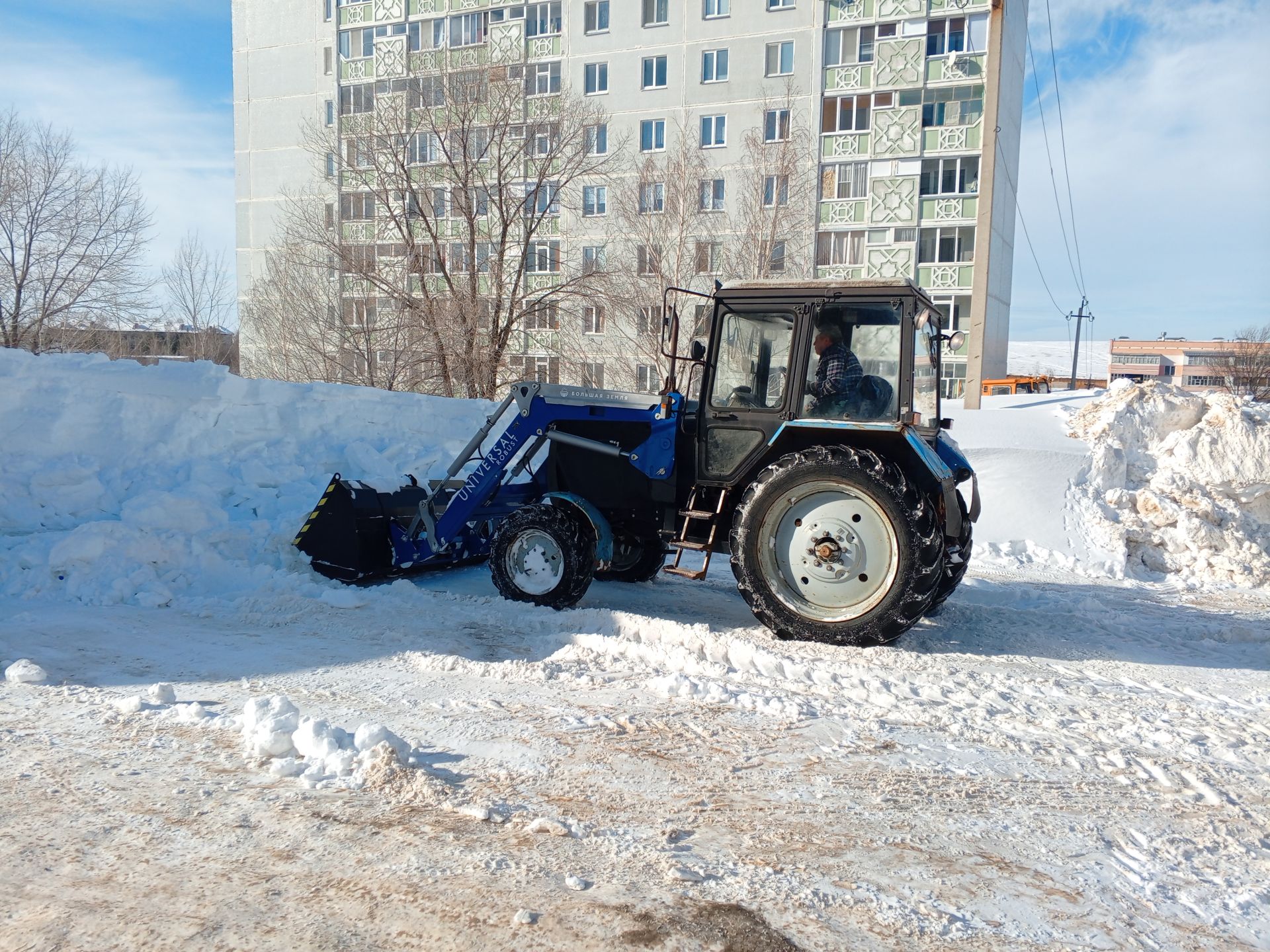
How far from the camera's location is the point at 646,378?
29156 millimetres

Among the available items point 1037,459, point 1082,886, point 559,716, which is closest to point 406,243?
point 1037,459

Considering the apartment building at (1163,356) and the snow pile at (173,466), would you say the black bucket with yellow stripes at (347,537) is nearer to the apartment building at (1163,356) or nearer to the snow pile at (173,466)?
the snow pile at (173,466)

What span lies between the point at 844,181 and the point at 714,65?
241 inches

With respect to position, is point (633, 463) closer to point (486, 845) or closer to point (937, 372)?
point (937, 372)

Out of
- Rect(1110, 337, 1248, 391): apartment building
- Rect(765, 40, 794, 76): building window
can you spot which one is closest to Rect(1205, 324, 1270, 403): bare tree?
Rect(765, 40, 794, 76): building window

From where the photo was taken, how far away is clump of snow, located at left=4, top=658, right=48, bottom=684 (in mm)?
4750

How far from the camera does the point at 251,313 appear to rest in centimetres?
3003

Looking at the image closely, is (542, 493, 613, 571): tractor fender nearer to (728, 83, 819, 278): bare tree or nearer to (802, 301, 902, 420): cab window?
(802, 301, 902, 420): cab window

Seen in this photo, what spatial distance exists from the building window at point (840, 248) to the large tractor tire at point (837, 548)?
27076mm

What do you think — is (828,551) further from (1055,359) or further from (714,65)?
(1055,359)

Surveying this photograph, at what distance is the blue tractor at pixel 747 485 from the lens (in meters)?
5.78

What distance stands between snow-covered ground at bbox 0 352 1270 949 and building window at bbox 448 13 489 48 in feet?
102

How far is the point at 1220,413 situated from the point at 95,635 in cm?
1123

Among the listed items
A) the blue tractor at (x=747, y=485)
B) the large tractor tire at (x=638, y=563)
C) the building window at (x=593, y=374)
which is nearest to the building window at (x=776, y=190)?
the building window at (x=593, y=374)
